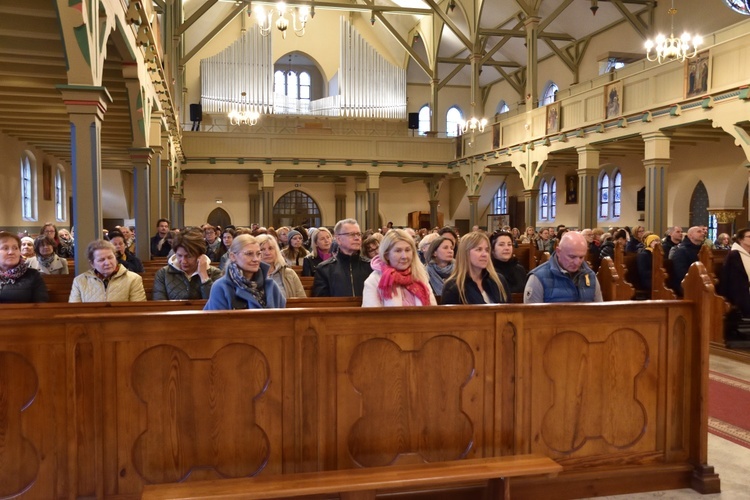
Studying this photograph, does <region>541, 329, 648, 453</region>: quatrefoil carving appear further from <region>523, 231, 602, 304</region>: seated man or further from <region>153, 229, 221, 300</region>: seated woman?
<region>153, 229, 221, 300</region>: seated woman

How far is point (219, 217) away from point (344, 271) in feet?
68.8

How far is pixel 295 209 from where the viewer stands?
83.7 feet

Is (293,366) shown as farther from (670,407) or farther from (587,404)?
(670,407)

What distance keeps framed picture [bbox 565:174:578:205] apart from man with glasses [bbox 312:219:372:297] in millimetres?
16886

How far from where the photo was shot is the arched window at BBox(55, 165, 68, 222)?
17078 millimetres

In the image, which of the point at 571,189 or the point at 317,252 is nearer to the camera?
the point at 317,252

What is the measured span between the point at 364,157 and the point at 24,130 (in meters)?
11.2

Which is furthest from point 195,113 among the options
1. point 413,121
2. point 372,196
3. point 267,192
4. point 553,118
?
point 553,118

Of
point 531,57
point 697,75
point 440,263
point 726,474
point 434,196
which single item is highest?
point 531,57

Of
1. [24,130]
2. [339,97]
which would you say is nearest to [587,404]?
[24,130]

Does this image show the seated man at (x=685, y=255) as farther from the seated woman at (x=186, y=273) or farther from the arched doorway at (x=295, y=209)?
the arched doorway at (x=295, y=209)

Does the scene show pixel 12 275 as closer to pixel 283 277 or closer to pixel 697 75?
pixel 283 277

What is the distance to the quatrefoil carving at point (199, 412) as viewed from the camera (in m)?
2.52

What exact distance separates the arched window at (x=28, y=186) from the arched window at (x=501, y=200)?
54.9 feet
